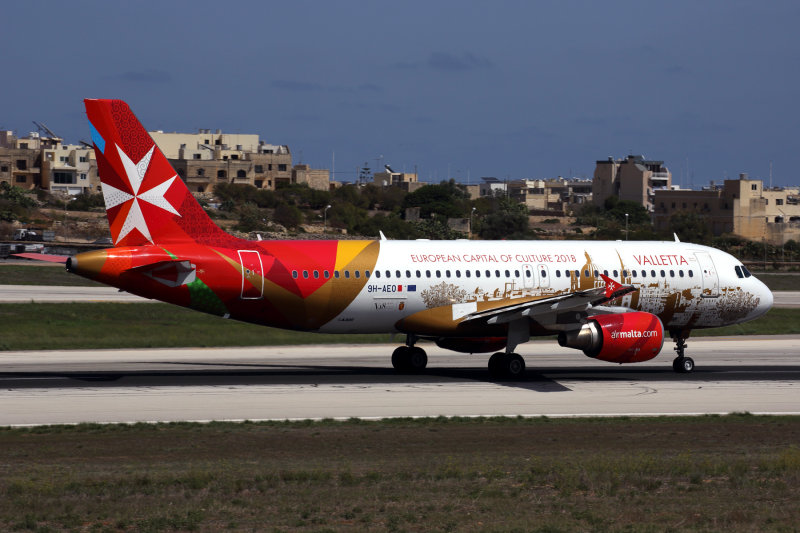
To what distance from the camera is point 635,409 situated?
2744 cm

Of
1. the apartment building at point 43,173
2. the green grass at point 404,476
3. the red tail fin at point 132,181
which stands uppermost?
the apartment building at point 43,173

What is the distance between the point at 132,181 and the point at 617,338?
15074 mm

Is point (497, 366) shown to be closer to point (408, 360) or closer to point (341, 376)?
point (408, 360)

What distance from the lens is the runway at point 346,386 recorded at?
26.3m

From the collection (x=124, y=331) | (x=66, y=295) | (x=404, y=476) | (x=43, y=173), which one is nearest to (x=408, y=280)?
(x=404, y=476)

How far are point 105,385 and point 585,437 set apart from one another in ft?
47.4

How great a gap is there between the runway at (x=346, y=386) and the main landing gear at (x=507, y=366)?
17.6 inches

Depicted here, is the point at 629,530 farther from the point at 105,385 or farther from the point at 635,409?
the point at 105,385

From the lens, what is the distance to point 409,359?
35.3 metres

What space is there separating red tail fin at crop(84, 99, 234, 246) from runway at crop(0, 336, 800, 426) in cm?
440

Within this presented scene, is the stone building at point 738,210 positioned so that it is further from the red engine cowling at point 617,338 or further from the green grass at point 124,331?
the red engine cowling at point 617,338

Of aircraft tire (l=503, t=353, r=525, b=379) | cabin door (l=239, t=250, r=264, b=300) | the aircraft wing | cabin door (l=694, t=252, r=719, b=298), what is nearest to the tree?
cabin door (l=694, t=252, r=719, b=298)

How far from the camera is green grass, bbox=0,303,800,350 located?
1750 inches

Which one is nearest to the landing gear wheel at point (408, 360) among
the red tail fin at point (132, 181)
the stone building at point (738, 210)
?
the red tail fin at point (132, 181)
